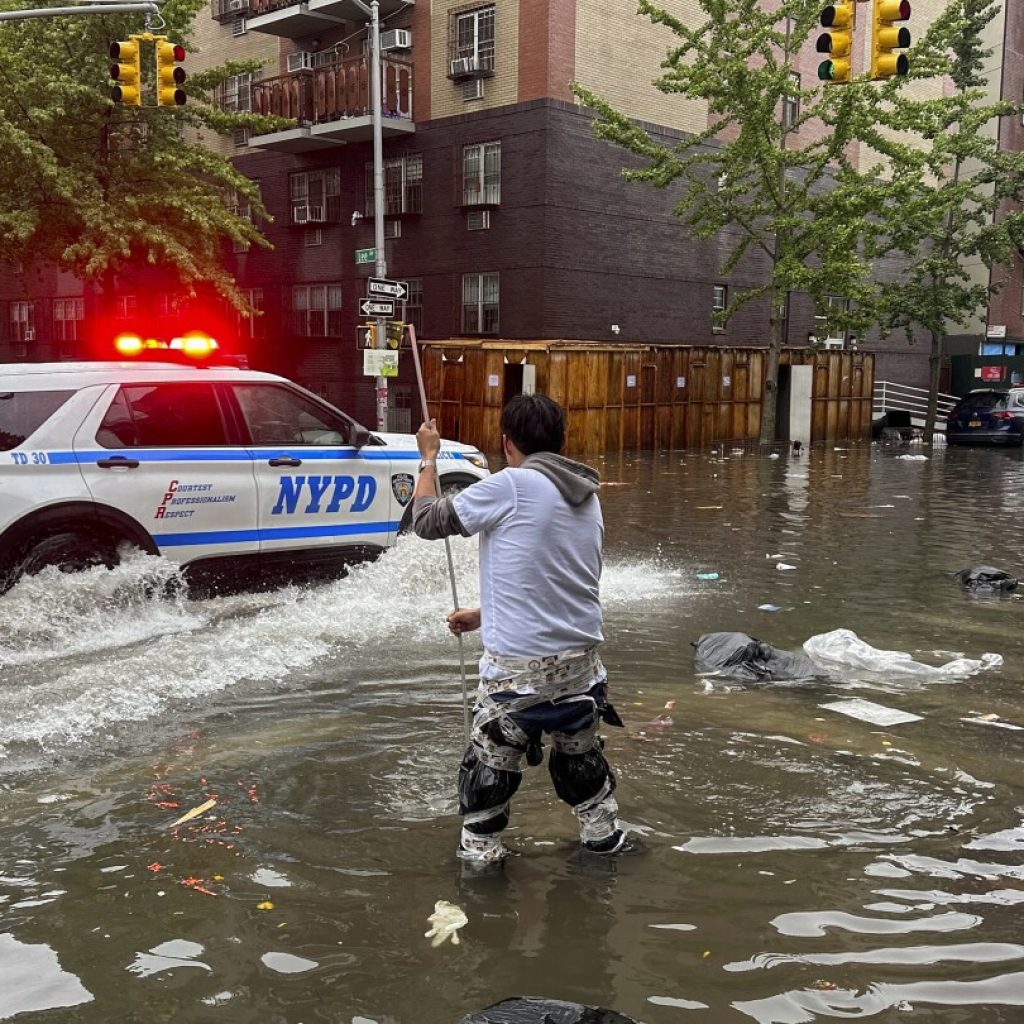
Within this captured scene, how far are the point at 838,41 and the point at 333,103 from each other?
71.7 feet

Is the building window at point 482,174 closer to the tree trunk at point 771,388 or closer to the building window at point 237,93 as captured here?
the tree trunk at point 771,388

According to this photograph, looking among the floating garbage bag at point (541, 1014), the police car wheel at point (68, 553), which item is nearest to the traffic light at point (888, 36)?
the police car wheel at point (68, 553)

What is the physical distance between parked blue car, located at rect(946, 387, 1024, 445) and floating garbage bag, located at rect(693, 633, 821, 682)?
1044 inches

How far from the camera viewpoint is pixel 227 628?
8523 millimetres

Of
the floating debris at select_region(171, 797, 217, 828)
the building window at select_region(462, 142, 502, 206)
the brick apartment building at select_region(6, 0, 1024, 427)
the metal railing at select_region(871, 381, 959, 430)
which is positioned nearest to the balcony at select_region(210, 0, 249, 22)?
the brick apartment building at select_region(6, 0, 1024, 427)

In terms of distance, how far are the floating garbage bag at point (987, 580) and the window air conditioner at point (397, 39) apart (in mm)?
25891

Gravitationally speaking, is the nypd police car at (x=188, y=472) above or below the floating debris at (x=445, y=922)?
above

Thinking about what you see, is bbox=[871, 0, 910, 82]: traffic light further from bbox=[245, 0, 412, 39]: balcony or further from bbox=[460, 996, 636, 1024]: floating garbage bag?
bbox=[245, 0, 412, 39]: balcony

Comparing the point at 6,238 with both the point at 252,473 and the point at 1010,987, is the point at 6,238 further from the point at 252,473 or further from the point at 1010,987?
the point at 1010,987

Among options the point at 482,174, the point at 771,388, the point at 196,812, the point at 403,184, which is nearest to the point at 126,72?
the point at 196,812

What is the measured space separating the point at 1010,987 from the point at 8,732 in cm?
479

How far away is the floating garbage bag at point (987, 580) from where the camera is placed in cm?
1034

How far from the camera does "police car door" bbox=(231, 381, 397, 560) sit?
9234 mm

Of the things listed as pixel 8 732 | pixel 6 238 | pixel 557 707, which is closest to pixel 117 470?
pixel 8 732
